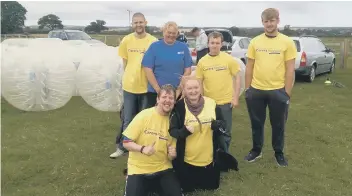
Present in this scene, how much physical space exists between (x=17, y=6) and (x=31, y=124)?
5968 centimetres

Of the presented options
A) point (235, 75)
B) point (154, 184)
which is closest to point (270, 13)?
point (235, 75)

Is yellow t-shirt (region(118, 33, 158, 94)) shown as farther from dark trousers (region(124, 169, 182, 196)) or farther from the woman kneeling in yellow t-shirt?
dark trousers (region(124, 169, 182, 196))

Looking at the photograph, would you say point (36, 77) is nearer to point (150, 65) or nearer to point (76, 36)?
point (150, 65)

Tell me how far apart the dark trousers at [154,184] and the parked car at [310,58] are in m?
9.67

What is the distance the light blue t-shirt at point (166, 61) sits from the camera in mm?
4508

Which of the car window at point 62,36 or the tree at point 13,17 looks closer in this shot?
the car window at point 62,36

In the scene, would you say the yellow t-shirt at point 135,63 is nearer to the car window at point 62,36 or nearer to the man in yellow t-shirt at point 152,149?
the man in yellow t-shirt at point 152,149

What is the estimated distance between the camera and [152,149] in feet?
11.7

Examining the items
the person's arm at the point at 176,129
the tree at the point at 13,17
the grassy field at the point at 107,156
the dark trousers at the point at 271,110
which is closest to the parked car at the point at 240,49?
the grassy field at the point at 107,156

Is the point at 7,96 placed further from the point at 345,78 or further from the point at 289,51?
the point at 345,78

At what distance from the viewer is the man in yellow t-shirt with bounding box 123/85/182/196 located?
3621 mm

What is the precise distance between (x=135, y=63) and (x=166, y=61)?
54cm

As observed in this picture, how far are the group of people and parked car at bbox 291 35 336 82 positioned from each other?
7.95 m

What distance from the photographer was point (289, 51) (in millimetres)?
4652
